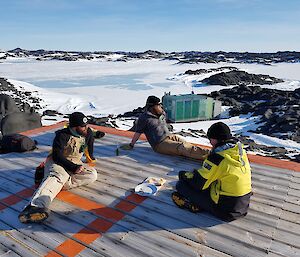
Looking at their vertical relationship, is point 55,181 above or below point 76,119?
below

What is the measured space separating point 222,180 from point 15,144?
4.91 m

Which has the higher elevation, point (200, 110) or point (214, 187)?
point (214, 187)

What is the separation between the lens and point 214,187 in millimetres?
3986

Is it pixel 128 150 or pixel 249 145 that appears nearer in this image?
pixel 128 150

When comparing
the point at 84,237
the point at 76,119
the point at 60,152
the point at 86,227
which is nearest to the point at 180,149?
the point at 76,119

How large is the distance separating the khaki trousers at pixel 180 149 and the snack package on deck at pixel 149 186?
1.16 metres

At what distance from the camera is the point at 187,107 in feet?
63.3

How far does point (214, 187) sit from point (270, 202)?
1.20 metres

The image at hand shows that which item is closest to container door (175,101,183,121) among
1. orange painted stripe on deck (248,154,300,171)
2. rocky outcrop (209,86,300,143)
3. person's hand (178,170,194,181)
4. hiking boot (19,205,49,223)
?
rocky outcrop (209,86,300,143)

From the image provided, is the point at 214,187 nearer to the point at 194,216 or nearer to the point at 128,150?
the point at 194,216

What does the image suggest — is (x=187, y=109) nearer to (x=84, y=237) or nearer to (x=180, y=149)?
(x=180, y=149)

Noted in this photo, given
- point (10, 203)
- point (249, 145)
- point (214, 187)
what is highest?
point (214, 187)

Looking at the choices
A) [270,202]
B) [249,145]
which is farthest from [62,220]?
[249,145]

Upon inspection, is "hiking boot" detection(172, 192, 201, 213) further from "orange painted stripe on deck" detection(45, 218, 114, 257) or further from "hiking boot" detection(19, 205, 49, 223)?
"hiking boot" detection(19, 205, 49, 223)
